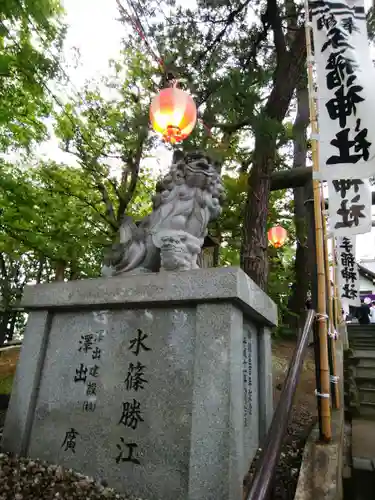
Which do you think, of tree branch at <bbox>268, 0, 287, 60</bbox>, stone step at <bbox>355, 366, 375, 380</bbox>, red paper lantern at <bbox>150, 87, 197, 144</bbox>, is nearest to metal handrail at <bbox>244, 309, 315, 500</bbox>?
red paper lantern at <bbox>150, 87, 197, 144</bbox>

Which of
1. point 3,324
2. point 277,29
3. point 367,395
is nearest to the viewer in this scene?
point 367,395

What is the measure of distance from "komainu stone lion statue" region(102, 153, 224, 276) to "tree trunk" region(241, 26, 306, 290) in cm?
236

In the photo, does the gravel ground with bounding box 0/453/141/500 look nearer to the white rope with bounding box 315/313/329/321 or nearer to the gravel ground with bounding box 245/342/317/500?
the gravel ground with bounding box 245/342/317/500

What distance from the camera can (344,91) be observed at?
3.40m

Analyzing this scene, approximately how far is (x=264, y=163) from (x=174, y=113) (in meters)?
2.16

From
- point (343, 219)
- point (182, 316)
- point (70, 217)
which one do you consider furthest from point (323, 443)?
point (70, 217)

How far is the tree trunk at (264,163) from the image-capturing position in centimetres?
590

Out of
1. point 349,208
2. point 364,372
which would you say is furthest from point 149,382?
point 364,372

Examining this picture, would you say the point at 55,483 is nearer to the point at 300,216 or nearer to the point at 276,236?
the point at 276,236

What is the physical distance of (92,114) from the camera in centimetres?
1094

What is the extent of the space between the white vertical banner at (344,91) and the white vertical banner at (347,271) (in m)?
7.12

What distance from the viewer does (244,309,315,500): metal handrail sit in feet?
4.67

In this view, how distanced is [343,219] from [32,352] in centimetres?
527

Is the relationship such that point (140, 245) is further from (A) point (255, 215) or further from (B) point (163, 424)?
(A) point (255, 215)
